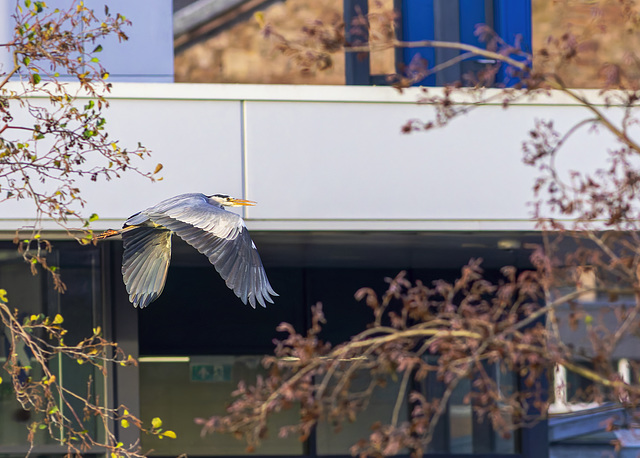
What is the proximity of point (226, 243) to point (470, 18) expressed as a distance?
3.23 m

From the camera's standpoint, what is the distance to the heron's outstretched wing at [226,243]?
439 cm

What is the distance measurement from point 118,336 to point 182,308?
872 mm

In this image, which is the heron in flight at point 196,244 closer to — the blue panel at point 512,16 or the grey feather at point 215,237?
the grey feather at point 215,237

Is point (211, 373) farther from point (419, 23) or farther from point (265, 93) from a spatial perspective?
point (419, 23)

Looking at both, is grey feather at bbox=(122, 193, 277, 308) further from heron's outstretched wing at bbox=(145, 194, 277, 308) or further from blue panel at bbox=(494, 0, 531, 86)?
blue panel at bbox=(494, 0, 531, 86)

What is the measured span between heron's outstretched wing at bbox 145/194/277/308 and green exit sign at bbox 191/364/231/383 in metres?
3.24

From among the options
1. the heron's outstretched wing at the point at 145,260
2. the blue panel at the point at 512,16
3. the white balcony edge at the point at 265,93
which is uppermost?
the blue panel at the point at 512,16

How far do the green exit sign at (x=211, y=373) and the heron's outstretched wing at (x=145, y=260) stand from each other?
2.60m

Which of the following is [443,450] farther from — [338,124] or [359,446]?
[359,446]

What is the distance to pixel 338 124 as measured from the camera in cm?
616

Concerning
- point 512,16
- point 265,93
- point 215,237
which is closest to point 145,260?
point 215,237

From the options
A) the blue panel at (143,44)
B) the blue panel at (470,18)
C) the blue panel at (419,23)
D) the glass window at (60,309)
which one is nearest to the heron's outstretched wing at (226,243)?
the blue panel at (143,44)

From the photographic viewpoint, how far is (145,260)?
5.16 meters

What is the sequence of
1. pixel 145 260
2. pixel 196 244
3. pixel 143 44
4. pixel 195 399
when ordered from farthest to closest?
pixel 195 399 → pixel 143 44 → pixel 145 260 → pixel 196 244
